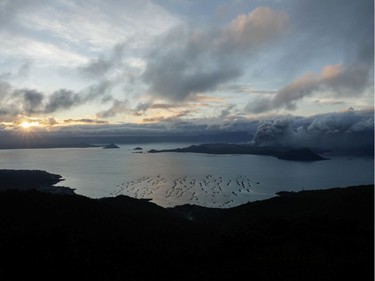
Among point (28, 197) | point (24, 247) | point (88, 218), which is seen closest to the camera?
point (24, 247)

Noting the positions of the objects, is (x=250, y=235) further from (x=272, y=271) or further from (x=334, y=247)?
(x=272, y=271)

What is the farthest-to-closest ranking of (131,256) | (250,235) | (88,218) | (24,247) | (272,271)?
(88,218), (250,235), (131,256), (24,247), (272,271)

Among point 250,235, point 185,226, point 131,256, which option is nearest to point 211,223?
point 185,226

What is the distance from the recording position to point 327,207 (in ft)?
327

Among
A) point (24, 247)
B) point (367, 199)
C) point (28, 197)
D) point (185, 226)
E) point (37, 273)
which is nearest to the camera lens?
point (37, 273)

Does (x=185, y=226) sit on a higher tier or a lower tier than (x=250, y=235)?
lower

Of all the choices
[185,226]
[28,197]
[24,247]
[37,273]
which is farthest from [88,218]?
[37,273]

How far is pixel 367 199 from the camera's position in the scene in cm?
9450

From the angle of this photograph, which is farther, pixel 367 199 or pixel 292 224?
pixel 367 199

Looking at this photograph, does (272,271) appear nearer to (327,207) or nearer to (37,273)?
(37,273)

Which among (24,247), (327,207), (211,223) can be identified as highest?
(24,247)

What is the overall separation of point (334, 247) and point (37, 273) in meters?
32.4

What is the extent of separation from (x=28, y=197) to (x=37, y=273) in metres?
56.8

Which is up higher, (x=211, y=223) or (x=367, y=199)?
(x=367, y=199)
